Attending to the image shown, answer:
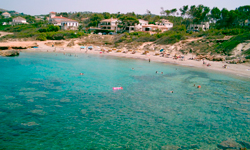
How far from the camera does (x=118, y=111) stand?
23.5m

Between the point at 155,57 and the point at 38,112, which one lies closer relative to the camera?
the point at 38,112

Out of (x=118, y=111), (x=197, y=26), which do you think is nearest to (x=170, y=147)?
(x=118, y=111)

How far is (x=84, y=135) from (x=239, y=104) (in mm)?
20545

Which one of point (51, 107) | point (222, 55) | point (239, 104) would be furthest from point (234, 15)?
point (51, 107)

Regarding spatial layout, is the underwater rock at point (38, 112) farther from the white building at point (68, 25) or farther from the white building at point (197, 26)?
the white building at point (68, 25)

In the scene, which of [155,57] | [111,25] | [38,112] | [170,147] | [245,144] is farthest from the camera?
[111,25]

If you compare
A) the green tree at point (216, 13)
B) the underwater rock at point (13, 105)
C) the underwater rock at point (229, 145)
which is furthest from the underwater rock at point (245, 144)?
the green tree at point (216, 13)

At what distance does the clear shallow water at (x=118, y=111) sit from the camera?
17.6m

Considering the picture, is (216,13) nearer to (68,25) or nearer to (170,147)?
(68,25)

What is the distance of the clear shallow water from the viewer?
17562mm

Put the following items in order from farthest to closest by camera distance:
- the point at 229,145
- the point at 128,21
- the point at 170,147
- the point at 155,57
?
the point at 128,21, the point at 155,57, the point at 229,145, the point at 170,147

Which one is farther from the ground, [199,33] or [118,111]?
[199,33]

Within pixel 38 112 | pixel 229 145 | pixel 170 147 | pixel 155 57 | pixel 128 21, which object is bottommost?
pixel 170 147

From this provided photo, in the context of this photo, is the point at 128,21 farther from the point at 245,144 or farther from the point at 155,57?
the point at 245,144
